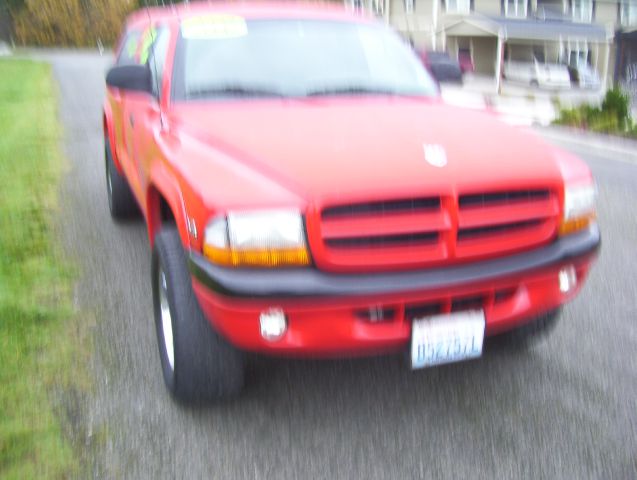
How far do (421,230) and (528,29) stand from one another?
102 feet

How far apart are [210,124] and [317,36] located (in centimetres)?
115

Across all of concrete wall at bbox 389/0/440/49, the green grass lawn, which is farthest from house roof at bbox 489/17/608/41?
the green grass lawn

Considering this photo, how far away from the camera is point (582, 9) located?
35031mm

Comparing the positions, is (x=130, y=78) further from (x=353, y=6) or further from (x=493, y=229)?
(x=353, y=6)

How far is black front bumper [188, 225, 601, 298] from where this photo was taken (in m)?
2.39

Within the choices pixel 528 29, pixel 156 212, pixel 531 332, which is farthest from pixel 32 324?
pixel 528 29

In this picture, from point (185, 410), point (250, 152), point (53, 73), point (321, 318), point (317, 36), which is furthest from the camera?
point (53, 73)

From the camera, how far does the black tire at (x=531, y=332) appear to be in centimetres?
330

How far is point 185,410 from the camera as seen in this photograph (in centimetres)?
297

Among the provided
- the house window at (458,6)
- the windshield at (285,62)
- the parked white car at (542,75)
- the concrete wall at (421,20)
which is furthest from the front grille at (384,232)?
the house window at (458,6)

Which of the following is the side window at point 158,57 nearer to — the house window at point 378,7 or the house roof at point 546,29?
the house roof at point 546,29

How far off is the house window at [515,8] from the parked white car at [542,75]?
360 cm

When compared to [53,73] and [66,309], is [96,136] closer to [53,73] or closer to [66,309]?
[66,309]

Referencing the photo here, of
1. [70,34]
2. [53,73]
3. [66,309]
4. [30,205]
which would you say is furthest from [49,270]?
[70,34]
